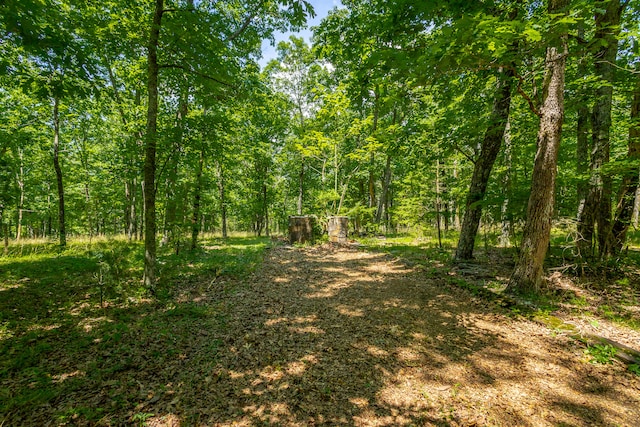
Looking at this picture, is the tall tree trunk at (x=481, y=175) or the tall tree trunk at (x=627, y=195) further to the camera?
the tall tree trunk at (x=481, y=175)

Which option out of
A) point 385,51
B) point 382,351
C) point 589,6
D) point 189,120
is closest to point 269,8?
point 189,120

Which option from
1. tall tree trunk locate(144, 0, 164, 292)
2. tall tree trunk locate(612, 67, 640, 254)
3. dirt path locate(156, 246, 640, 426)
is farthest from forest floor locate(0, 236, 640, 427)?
tall tree trunk locate(612, 67, 640, 254)

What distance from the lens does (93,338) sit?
3.85 metres


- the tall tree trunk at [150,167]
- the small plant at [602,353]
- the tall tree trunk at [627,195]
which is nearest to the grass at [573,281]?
the tall tree trunk at [627,195]

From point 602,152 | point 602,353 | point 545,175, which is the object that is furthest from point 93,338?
point 602,152

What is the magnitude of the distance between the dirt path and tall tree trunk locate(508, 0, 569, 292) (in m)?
1.26

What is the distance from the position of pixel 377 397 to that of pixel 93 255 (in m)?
10.4

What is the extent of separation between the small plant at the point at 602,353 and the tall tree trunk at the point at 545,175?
5.35 feet

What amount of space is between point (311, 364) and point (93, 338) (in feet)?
11.3

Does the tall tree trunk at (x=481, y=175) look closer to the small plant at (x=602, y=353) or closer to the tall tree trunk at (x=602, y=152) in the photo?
the tall tree trunk at (x=602, y=152)

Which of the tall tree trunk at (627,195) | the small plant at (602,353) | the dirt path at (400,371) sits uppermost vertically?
the tall tree trunk at (627,195)

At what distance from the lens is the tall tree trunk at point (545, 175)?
4.76 meters

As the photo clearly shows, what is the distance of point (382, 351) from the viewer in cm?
377

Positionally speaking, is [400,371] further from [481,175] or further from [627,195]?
[627,195]
